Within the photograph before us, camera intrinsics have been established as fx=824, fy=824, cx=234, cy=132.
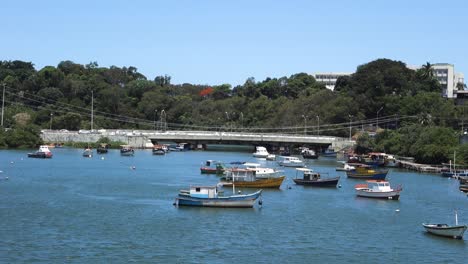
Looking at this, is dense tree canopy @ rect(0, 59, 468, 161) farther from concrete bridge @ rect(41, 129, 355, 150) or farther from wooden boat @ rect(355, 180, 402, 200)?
wooden boat @ rect(355, 180, 402, 200)

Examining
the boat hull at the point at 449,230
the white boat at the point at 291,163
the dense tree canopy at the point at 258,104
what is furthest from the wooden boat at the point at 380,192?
the dense tree canopy at the point at 258,104

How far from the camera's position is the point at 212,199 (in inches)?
2112

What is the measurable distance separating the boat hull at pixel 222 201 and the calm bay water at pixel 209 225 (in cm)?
67

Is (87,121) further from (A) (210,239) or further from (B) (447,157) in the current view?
(A) (210,239)

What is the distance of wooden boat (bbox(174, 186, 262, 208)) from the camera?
53.7 meters

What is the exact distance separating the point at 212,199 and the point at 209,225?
21.4ft

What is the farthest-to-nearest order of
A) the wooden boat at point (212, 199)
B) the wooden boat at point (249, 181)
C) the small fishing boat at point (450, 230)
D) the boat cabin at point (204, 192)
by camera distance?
the wooden boat at point (249, 181), the boat cabin at point (204, 192), the wooden boat at point (212, 199), the small fishing boat at point (450, 230)

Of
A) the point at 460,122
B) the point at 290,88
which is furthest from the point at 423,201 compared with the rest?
the point at 290,88

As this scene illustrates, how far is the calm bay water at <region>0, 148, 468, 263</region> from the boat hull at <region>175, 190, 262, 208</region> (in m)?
0.67

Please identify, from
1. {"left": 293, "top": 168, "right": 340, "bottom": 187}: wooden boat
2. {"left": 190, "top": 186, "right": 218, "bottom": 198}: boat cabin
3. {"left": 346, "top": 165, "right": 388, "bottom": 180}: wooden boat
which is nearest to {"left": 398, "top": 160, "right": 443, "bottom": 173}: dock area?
{"left": 346, "top": 165, "right": 388, "bottom": 180}: wooden boat

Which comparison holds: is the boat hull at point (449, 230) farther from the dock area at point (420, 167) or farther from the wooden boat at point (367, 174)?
the dock area at point (420, 167)

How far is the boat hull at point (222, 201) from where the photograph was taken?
53.7 metres

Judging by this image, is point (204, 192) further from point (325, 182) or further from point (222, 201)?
point (325, 182)

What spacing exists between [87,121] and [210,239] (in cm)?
11786
